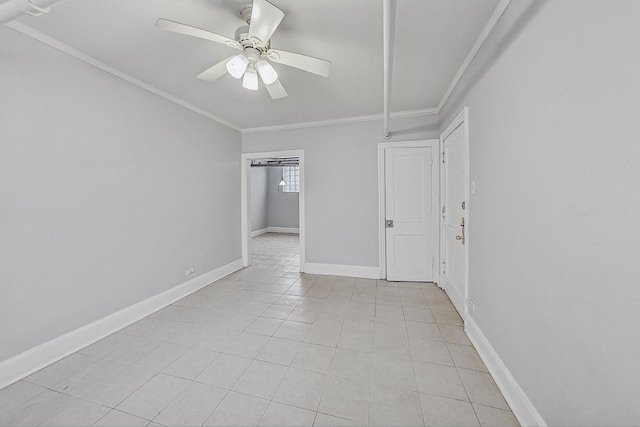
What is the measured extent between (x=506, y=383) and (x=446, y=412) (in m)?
0.46

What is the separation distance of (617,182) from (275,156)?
3.87 meters

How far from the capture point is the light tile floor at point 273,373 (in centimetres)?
141

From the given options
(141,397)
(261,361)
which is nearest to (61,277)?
(141,397)

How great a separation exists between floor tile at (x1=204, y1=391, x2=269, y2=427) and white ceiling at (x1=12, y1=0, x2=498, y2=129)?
2.52 metres

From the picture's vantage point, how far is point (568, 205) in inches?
40.2

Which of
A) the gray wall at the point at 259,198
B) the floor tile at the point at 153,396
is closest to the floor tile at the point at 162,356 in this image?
the floor tile at the point at 153,396

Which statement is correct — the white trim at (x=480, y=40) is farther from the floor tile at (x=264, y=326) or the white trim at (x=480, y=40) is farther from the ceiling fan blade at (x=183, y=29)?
the floor tile at (x=264, y=326)

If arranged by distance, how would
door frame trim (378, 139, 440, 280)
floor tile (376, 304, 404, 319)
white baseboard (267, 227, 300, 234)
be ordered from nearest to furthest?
floor tile (376, 304, 404, 319)
door frame trim (378, 139, 440, 280)
white baseboard (267, 227, 300, 234)

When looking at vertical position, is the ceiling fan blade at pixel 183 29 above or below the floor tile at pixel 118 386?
above

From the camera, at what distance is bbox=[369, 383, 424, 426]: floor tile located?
136cm

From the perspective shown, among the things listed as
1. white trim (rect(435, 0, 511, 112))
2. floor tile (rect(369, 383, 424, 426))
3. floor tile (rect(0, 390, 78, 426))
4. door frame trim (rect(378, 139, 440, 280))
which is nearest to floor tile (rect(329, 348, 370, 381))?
floor tile (rect(369, 383, 424, 426))

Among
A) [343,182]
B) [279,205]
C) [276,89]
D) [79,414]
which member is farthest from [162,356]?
[279,205]

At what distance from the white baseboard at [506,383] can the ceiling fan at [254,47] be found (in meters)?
2.35

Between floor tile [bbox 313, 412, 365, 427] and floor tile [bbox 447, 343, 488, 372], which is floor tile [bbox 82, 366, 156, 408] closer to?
floor tile [bbox 313, 412, 365, 427]
